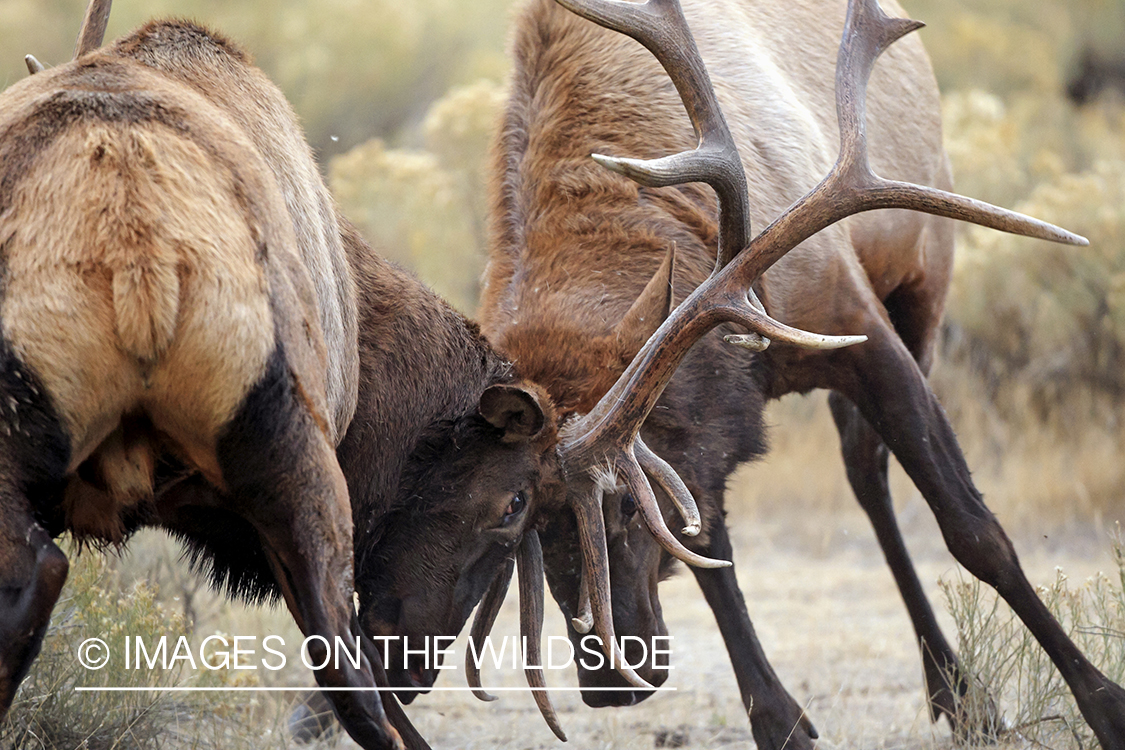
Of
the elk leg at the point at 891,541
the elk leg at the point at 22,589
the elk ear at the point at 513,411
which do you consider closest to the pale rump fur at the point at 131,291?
the elk leg at the point at 22,589

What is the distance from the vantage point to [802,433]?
903 cm

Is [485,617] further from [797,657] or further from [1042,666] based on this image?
[797,657]

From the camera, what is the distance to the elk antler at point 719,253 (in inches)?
135

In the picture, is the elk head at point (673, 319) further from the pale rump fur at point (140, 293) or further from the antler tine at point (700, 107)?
the pale rump fur at point (140, 293)

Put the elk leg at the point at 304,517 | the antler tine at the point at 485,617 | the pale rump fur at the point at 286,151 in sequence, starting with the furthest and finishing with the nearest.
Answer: the antler tine at the point at 485,617, the pale rump fur at the point at 286,151, the elk leg at the point at 304,517

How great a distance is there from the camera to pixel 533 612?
3633 mm

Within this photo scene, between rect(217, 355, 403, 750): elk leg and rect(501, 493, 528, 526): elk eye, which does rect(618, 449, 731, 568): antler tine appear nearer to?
rect(501, 493, 528, 526): elk eye

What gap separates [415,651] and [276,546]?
103 cm

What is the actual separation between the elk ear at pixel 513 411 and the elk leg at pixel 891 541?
1838 millimetres

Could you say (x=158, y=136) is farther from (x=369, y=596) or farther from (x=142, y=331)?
(x=369, y=596)

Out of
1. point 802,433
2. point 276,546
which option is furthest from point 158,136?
point 802,433

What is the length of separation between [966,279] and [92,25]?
259 inches

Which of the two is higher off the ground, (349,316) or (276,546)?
(349,316)

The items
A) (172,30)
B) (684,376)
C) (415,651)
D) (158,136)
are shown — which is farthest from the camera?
(684,376)
